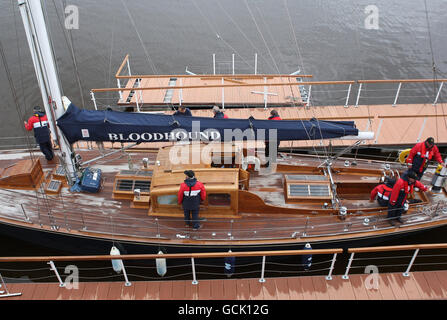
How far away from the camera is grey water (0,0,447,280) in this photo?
53.2 ft

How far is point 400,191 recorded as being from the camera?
24.1 feet

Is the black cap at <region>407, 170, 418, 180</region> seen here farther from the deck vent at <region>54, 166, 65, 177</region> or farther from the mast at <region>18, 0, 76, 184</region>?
the deck vent at <region>54, 166, 65, 177</region>

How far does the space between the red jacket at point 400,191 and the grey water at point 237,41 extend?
8.51 metres

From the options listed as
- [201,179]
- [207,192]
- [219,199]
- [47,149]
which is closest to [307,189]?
[219,199]

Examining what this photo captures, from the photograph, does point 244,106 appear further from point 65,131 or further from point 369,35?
point 369,35

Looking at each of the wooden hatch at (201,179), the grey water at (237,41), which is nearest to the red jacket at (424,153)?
the wooden hatch at (201,179)

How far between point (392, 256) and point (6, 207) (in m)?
8.58

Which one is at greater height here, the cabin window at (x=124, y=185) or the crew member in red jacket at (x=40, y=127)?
the crew member in red jacket at (x=40, y=127)

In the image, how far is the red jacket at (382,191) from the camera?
7.65m

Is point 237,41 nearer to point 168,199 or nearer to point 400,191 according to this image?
point 168,199

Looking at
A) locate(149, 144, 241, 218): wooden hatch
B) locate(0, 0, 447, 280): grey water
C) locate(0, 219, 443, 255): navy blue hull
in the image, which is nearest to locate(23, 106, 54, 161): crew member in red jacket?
locate(0, 219, 443, 255): navy blue hull

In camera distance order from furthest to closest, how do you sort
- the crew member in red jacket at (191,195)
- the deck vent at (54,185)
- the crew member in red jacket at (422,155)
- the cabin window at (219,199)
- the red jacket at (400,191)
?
the deck vent at (54,185)
the crew member in red jacket at (422,155)
the cabin window at (219,199)
the red jacket at (400,191)
the crew member in red jacket at (191,195)

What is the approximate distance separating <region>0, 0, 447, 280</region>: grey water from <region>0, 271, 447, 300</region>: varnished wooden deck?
379 inches

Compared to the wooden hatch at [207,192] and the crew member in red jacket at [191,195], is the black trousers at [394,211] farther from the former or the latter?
the crew member in red jacket at [191,195]
